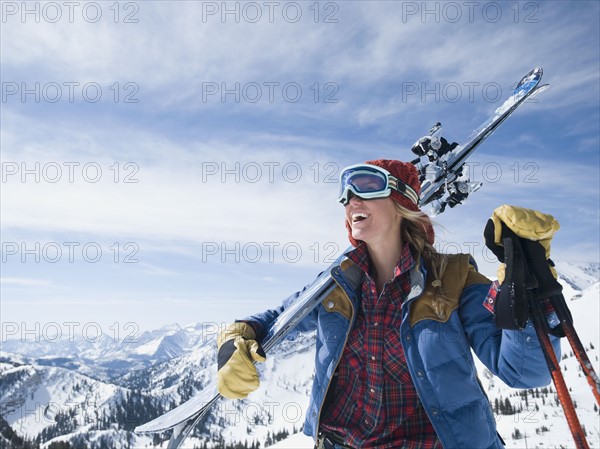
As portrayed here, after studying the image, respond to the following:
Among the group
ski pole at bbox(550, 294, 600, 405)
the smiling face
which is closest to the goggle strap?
the smiling face

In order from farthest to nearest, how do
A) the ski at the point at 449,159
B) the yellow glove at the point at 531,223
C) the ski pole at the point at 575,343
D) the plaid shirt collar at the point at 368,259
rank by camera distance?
the ski at the point at 449,159, the plaid shirt collar at the point at 368,259, the yellow glove at the point at 531,223, the ski pole at the point at 575,343

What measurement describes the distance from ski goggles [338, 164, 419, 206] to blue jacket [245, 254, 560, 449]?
3.23 feet

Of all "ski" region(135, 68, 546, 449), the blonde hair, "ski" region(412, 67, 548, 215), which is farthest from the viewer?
"ski" region(412, 67, 548, 215)

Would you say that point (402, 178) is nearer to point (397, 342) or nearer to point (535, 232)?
point (397, 342)

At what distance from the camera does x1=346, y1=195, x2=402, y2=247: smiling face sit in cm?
437

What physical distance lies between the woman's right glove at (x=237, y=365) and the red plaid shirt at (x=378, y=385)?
835 mm

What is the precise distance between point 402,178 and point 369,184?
453 millimetres

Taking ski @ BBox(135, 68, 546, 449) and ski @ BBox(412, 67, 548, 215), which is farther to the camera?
ski @ BBox(412, 67, 548, 215)

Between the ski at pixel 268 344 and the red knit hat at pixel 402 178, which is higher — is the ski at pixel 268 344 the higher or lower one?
the lower one

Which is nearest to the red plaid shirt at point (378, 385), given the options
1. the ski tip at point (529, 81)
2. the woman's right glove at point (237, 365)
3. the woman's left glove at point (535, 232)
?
the woman's right glove at point (237, 365)

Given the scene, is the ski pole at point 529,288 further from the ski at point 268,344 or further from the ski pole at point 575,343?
the ski at point 268,344

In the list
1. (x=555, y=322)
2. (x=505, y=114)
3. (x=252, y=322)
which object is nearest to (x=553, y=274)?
(x=555, y=322)

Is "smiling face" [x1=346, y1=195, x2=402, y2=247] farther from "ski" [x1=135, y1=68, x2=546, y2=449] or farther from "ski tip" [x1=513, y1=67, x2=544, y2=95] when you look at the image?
"ski tip" [x1=513, y1=67, x2=544, y2=95]

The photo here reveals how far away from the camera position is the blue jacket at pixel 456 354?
10.3ft
